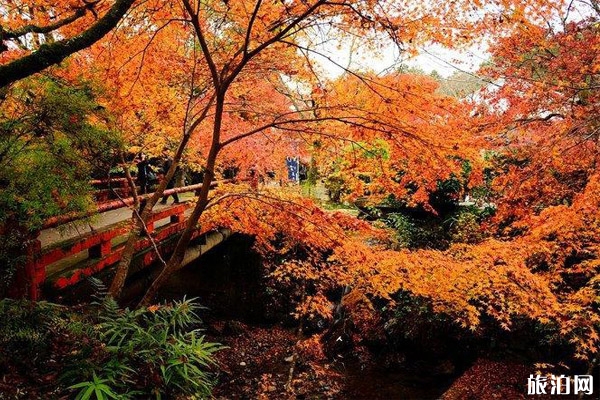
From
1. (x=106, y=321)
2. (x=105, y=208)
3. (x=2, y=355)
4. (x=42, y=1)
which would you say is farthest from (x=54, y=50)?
(x=42, y=1)

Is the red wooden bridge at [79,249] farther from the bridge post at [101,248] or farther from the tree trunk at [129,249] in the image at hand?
the tree trunk at [129,249]

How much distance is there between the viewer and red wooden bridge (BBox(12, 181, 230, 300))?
14.7 feet

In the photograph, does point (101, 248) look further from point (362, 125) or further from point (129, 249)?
point (362, 125)

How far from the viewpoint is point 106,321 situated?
4.47m

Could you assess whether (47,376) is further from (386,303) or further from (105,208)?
(386,303)

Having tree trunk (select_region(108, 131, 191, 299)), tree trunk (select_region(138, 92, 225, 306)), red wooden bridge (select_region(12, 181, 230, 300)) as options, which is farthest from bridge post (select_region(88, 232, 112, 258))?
tree trunk (select_region(138, 92, 225, 306))

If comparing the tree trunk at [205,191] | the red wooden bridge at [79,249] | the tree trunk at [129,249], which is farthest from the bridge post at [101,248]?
the tree trunk at [205,191]

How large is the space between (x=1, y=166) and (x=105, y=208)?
229cm

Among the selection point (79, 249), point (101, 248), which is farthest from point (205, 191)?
point (101, 248)

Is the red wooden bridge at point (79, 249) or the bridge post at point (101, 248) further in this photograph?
the bridge post at point (101, 248)

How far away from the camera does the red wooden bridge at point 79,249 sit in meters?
4.49

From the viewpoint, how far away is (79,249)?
5.35 metres

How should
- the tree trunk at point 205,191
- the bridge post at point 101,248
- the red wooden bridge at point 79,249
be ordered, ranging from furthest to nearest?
1. the bridge post at point 101,248
2. the tree trunk at point 205,191
3. the red wooden bridge at point 79,249

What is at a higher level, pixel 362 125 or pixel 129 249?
pixel 362 125
